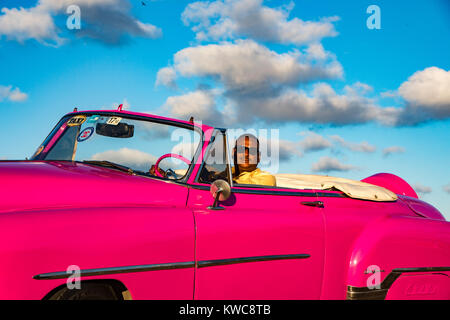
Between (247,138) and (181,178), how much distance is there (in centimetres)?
118

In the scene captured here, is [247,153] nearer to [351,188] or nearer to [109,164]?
[351,188]

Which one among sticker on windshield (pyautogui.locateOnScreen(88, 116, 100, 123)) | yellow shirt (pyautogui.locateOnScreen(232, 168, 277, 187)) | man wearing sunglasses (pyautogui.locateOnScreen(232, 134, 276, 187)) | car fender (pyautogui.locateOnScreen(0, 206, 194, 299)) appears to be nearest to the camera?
car fender (pyautogui.locateOnScreen(0, 206, 194, 299))

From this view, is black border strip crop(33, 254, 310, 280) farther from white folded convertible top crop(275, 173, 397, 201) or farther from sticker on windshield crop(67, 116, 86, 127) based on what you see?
sticker on windshield crop(67, 116, 86, 127)

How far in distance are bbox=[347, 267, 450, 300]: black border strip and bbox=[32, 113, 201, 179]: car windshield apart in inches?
62.9

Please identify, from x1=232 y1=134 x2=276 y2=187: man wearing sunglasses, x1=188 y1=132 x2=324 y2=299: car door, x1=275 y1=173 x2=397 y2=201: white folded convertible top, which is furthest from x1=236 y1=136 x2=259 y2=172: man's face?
x1=188 y1=132 x2=324 y2=299: car door

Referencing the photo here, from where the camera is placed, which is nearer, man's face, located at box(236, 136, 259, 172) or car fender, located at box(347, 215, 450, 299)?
car fender, located at box(347, 215, 450, 299)

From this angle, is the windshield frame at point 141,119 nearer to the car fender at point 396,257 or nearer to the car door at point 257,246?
the car door at point 257,246

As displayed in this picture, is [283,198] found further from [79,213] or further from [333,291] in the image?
[79,213]

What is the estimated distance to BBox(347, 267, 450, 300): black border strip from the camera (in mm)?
3170

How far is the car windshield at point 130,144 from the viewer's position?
3.31 m

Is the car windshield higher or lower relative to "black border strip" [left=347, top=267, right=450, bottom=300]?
higher
